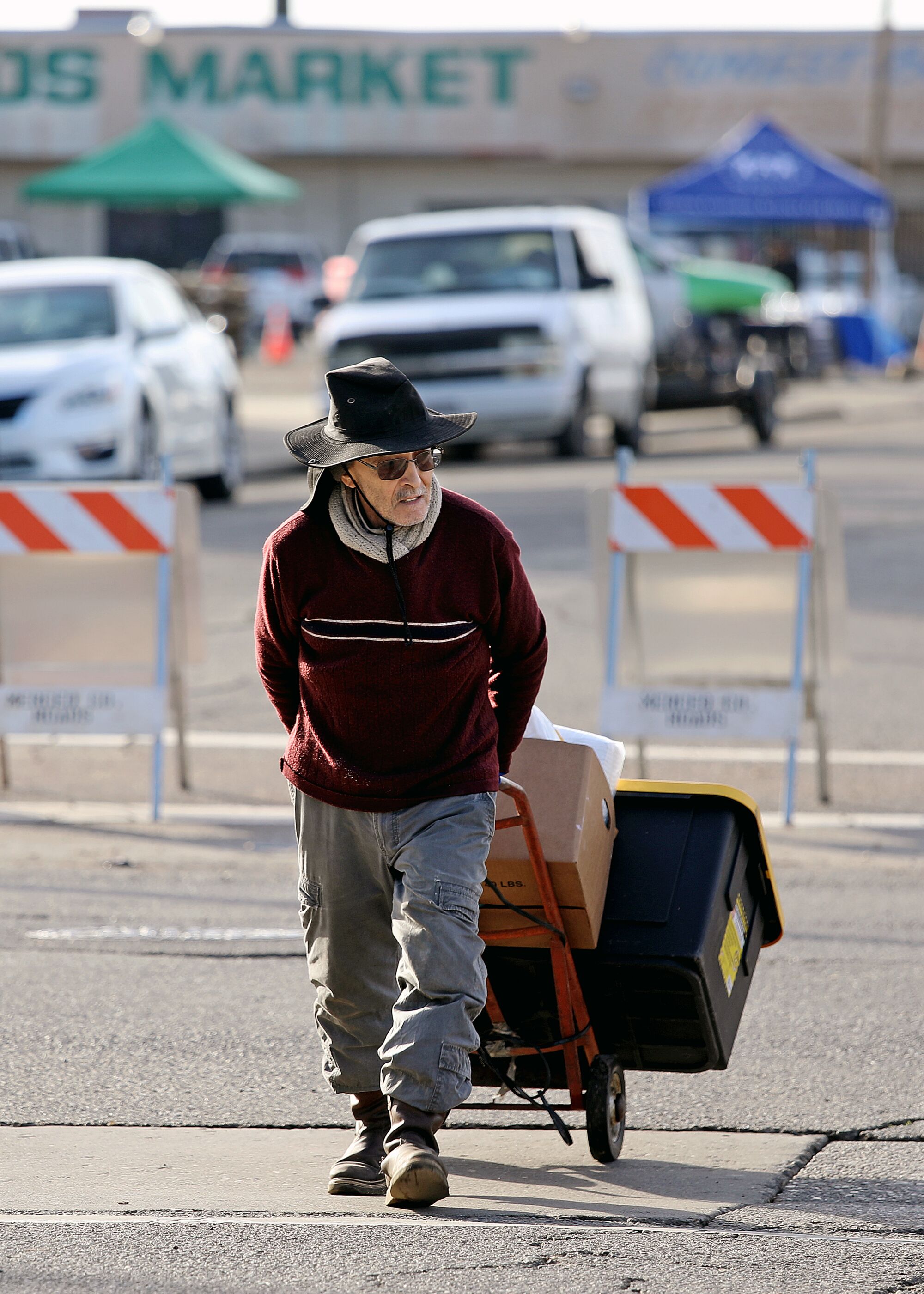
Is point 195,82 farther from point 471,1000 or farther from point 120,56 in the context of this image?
point 471,1000

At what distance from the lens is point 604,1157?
4469 millimetres

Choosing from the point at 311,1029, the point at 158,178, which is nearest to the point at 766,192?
the point at 158,178

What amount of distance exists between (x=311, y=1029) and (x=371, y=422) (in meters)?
2.03

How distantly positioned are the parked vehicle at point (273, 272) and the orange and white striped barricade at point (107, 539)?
30718mm

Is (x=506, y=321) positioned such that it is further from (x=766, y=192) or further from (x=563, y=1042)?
(x=563, y=1042)

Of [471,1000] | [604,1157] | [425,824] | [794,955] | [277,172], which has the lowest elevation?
[277,172]

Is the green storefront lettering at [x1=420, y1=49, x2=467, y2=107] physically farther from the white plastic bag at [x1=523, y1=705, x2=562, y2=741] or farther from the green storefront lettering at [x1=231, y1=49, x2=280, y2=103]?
the white plastic bag at [x1=523, y1=705, x2=562, y2=741]

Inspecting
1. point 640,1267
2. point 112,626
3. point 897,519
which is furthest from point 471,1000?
point 897,519

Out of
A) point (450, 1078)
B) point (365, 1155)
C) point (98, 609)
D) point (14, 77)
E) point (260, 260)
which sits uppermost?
point (450, 1078)

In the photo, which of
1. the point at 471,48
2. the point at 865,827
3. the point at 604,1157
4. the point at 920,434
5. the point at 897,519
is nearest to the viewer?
the point at 604,1157

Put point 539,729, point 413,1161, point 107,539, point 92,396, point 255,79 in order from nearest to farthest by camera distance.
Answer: point 413,1161
point 539,729
point 107,539
point 92,396
point 255,79

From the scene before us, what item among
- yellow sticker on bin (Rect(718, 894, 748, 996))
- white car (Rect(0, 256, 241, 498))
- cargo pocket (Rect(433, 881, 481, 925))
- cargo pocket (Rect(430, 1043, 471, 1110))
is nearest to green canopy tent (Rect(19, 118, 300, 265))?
white car (Rect(0, 256, 241, 498))

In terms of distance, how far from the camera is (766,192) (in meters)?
28.8

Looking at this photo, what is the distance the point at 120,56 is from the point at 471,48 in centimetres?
755
